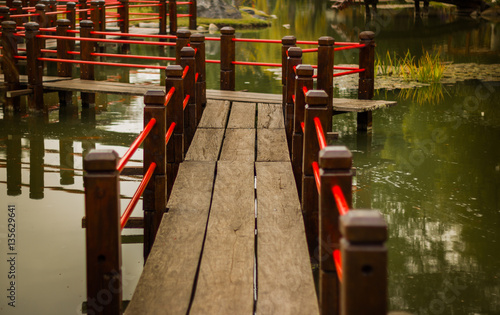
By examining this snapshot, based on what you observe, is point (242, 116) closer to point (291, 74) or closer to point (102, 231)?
point (291, 74)

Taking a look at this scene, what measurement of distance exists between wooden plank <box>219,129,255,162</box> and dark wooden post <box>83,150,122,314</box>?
297cm

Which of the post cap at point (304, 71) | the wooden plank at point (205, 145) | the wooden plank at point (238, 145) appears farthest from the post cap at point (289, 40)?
the post cap at point (304, 71)

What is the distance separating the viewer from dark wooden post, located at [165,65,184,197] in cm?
559

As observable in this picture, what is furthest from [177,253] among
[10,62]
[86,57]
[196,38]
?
[86,57]

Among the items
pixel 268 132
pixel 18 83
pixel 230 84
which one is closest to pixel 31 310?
pixel 268 132

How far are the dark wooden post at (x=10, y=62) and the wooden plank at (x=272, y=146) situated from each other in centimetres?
480

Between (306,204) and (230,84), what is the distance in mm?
5173

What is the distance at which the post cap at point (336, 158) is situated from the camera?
292 centimetres

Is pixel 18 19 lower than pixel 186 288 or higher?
higher

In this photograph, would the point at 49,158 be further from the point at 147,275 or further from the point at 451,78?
the point at 451,78

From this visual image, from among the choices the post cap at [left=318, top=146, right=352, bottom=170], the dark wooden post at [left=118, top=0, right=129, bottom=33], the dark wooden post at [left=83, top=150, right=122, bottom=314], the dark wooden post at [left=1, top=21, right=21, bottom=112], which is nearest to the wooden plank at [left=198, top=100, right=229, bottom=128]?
the dark wooden post at [left=1, top=21, right=21, bottom=112]

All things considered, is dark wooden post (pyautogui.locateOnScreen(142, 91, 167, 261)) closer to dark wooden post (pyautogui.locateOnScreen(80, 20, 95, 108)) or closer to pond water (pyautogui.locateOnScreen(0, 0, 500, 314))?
pond water (pyautogui.locateOnScreen(0, 0, 500, 314))

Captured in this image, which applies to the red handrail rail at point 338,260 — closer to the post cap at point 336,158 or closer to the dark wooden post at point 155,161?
the post cap at point 336,158

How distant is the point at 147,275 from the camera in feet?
11.7
